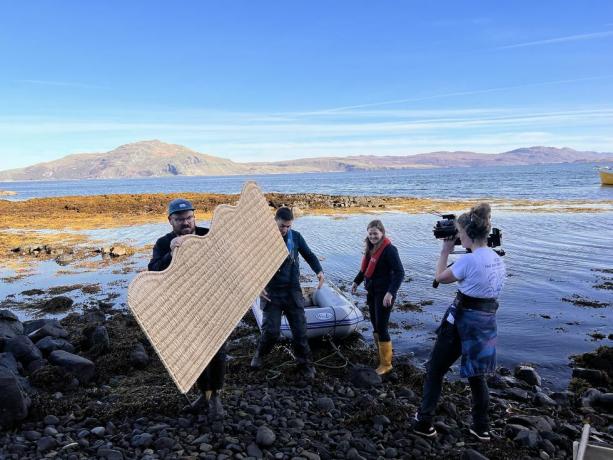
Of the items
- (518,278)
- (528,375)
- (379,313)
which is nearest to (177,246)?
(379,313)

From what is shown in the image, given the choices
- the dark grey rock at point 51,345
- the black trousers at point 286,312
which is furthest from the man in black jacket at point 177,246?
the dark grey rock at point 51,345

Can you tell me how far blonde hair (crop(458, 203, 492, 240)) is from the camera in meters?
4.46

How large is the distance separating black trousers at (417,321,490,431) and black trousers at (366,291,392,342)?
2.08 m

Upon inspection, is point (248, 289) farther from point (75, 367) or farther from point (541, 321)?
point (541, 321)

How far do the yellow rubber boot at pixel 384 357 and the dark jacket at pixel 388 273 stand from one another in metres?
1.01

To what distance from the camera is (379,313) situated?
23.7 ft

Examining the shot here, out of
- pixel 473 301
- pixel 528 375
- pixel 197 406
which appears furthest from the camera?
pixel 528 375

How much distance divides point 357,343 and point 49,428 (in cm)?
577

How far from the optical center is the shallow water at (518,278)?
962 cm

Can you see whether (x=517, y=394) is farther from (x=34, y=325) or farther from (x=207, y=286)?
(x=34, y=325)

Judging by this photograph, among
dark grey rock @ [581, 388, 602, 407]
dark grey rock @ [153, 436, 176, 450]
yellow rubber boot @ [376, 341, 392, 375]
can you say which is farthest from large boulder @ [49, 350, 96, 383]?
dark grey rock @ [581, 388, 602, 407]

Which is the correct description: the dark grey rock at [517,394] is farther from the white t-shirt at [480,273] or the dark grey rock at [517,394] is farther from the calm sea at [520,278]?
the white t-shirt at [480,273]

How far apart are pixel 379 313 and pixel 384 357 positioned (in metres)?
0.85

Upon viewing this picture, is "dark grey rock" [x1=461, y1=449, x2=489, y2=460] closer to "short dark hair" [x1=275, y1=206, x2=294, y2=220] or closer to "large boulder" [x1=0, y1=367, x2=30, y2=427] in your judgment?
"short dark hair" [x1=275, y1=206, x2=294, y2=220]
